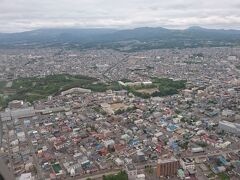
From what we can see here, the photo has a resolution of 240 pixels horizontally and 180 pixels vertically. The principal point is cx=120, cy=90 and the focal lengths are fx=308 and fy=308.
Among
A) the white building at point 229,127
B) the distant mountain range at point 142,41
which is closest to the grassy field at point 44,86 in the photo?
the white building at point 229,127

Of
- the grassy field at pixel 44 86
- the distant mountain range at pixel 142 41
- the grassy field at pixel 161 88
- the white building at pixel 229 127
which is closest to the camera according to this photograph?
the white building at pixel 229 127

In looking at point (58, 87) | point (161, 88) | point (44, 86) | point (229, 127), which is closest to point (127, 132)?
point (229, 127)

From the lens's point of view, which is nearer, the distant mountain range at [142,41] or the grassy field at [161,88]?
the grassy field at [161,88]

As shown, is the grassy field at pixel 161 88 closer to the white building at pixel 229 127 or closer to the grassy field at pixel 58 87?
the grassy field at pixel 58 87

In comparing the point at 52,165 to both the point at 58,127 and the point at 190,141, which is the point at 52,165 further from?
the point at 190,141

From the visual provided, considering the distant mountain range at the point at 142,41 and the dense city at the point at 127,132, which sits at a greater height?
the dense city at the point at 127,132

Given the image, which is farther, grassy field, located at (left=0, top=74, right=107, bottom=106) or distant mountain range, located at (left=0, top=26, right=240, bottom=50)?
distant mountain range, located at (left=0, top=26, right=240, bottom=50)

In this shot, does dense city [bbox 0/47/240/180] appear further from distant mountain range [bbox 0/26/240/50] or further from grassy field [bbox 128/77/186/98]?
distant mountain range [bbox 0/26/240/50]

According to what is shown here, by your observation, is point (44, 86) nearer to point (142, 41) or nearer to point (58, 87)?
point (58, 87)

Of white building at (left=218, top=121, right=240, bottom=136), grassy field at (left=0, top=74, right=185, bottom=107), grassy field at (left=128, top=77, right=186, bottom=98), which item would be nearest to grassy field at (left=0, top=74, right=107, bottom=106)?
grassy field at (left=0, top=74, right=185, bottom=107)

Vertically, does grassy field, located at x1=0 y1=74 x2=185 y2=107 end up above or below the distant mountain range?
above
